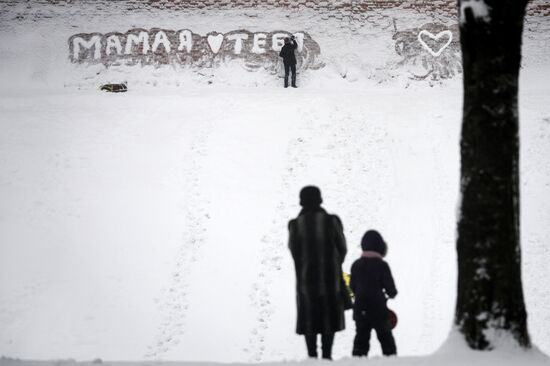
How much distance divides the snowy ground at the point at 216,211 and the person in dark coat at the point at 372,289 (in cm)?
86

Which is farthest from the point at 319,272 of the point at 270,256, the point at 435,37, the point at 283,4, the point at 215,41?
the point at 283,4

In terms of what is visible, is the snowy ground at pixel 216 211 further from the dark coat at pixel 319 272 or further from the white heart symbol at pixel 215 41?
the white heart symbol at pixel 215 41

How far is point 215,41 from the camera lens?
1952 centimetres

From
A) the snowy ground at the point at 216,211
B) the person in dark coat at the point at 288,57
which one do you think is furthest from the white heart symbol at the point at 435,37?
the person in dark coat at the point at 288,57

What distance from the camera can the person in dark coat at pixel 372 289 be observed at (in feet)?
17.4

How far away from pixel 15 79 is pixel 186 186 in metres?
10.4

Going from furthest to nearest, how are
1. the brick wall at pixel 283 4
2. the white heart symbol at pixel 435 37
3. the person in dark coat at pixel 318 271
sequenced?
the brick wall at pixel 283 4
the white heart symbol at pixel 435 37
the person in dark coat at pixel 318 271

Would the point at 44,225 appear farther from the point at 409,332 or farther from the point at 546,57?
the point at 546,57

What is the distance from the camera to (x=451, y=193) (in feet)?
Answer: 36.7

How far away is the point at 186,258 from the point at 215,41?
38.2 feet

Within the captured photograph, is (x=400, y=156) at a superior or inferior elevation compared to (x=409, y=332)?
superior

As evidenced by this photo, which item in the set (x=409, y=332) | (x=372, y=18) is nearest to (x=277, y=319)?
(x=409, y=332)

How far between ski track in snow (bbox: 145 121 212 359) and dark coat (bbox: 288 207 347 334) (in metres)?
2.96

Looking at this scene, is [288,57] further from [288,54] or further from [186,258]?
[186,258]
